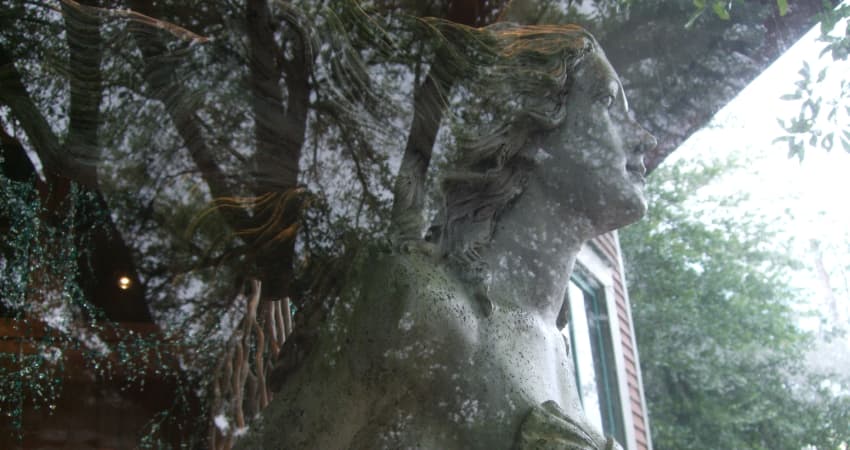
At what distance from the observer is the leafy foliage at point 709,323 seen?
3842mm

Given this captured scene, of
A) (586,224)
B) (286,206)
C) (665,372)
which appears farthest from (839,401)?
(286,206)

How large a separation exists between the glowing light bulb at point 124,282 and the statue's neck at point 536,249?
22.8 inches

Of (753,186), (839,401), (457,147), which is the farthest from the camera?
(753,186)

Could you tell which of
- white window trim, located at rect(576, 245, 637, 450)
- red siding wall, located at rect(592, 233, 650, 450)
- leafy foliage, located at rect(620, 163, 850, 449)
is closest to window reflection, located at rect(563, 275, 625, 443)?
white window trim, located at rect(576, 245, 637, 450)

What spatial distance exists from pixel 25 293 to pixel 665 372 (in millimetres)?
4025

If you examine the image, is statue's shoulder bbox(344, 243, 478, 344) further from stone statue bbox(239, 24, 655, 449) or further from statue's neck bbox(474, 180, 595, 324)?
statue's neck bbox(474, 180, 595, 324)

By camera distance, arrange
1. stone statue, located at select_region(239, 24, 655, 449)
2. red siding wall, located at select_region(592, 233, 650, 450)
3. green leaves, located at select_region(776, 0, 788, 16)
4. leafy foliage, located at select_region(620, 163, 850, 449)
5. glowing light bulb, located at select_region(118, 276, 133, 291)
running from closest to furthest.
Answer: stone statue, located at select_region(239, 24, 655, 449), glowing light bulb, located at select_region(118, 276, 133, 291), green leaves, located at select_region(776, 0, 788, 16), leafy foliage, located at select_region(620, 163, 850, 449), red siding wall, located at select_region(592, 233, 650, 450)

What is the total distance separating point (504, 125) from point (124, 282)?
70 cm

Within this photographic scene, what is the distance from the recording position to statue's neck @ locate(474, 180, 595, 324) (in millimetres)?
1490

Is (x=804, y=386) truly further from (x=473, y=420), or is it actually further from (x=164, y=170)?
(x=164, y=170)

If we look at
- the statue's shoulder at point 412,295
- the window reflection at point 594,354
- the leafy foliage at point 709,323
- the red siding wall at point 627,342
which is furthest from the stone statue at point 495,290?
the red siding wall at point 627,342

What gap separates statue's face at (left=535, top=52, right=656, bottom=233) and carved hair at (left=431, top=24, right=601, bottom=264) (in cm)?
3

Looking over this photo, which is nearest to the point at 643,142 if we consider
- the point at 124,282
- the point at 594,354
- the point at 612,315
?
the point at 124,282

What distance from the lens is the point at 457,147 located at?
1511 mm
